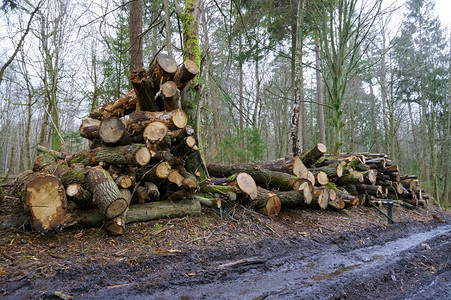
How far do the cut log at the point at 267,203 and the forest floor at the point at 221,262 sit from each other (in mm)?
207

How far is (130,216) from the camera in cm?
450

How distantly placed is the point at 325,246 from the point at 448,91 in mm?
20183

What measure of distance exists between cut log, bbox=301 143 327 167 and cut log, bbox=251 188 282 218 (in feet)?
7.31

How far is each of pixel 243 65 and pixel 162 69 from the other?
1378cm

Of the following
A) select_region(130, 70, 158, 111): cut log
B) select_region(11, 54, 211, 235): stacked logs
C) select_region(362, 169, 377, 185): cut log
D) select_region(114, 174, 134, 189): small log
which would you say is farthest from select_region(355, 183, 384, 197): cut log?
select_region(114, 174, 134, 189): small log

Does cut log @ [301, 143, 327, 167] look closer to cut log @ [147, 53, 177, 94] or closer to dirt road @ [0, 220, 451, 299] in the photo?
dirt road @ [0, 220, 451, 299]

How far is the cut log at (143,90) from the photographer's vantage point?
5.23m

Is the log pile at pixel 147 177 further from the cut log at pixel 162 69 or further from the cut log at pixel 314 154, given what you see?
the cut log at pixel 314 154

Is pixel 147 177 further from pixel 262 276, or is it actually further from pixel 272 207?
pixel 262 276

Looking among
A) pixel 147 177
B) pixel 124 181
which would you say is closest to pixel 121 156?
pixel 124 181

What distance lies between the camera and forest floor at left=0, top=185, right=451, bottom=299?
109 inches

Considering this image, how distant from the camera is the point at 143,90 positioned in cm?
535

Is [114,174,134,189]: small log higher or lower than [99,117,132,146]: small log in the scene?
lower

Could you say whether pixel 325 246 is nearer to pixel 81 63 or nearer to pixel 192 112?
pixel 192 112
